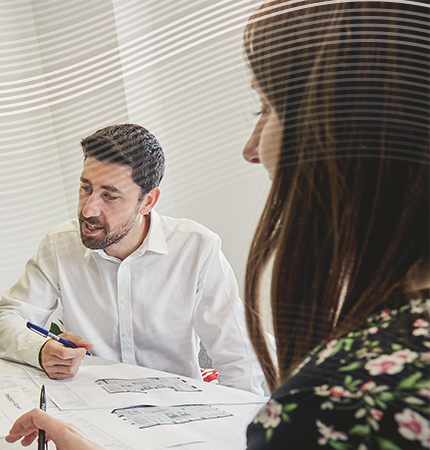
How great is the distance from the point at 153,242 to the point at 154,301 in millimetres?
77

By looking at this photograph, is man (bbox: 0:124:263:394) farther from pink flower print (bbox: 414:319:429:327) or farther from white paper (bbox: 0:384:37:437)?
pink flower print (bbox: 414:319:429:327)

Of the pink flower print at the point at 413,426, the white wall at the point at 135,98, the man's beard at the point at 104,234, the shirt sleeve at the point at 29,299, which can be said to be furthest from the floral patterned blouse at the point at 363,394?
the shirt sleeve at the point at 29,299

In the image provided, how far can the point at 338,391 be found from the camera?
0.82 ft

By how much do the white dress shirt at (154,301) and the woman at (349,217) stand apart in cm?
39

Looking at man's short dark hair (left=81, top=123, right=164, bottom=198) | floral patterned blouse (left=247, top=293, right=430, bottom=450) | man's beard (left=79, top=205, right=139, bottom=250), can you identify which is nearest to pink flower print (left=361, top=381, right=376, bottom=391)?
floral patterned blouse (left=247, top=293, right=430, bottom=450)

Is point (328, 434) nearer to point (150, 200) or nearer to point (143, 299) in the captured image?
point (150, 200)

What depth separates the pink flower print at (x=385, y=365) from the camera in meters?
0.24

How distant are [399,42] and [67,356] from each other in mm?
481

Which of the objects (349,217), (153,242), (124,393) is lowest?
(124,393)

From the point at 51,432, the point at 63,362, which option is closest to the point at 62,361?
the point at 63,362

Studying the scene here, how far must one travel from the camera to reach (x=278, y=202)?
0.29 meters

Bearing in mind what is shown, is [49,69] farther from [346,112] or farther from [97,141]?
[346,112]

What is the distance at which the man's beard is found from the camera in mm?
604

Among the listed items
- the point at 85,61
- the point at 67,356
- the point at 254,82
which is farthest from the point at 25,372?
the point at 254,82
